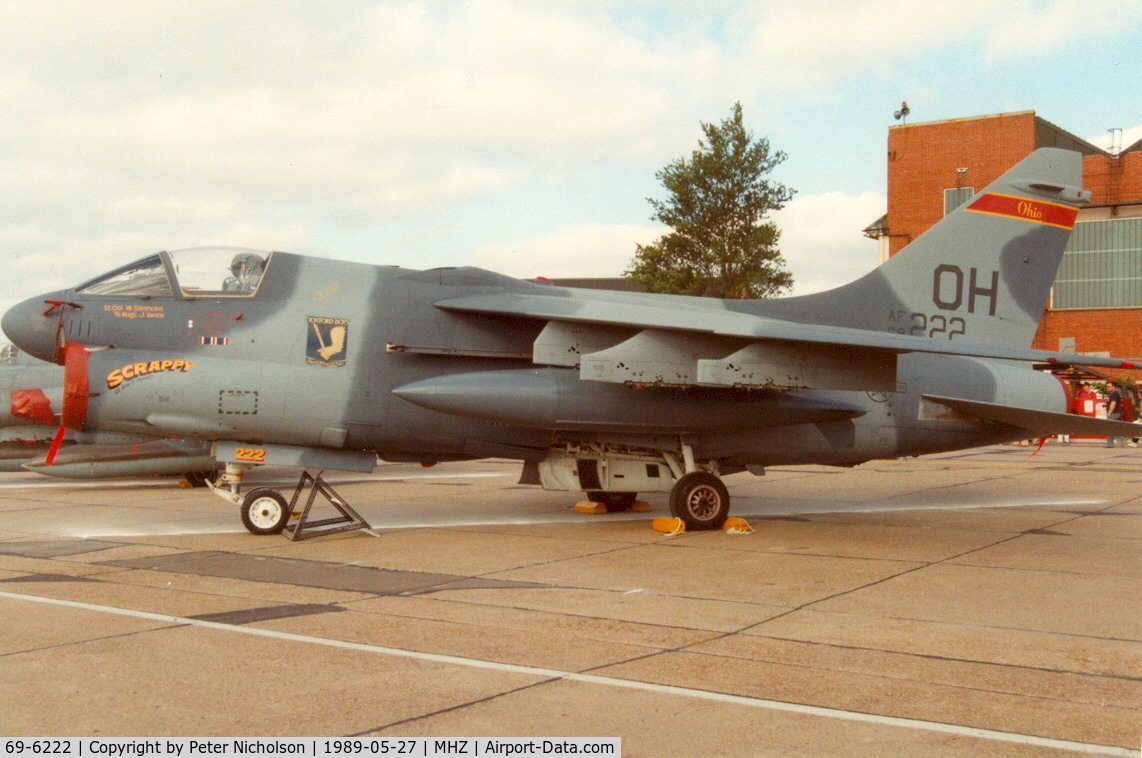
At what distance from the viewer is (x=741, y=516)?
13547 millimetres

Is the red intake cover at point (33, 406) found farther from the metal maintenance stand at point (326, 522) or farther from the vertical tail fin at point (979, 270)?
the vertical tail fin at point (979, 270)

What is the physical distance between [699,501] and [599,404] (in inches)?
66.3

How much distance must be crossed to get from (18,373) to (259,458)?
9.20 metres

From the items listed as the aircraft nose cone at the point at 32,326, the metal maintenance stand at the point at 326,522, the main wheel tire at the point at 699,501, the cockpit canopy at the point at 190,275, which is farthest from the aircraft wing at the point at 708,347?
the aircraft nose cone at the point at 32,326

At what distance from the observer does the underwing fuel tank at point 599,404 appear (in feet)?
35.6

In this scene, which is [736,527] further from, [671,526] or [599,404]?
[599,404]

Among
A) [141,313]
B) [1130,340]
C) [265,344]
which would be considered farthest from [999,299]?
[1130,340]

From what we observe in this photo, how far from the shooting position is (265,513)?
11.3 metres

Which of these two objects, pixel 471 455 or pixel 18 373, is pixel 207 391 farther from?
pixel 18 373

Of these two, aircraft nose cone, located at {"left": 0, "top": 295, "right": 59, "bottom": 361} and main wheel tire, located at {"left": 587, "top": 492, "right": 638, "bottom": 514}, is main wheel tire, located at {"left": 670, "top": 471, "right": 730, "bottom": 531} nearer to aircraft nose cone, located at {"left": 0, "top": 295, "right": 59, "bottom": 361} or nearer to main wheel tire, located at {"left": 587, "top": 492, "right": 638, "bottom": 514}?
main wheel tire, located at {"left": 587, "top": 492, "right": 638, "bottom": 514}

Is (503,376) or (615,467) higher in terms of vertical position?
(503,376)

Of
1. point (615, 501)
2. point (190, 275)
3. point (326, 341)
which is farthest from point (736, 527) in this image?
point (190, 275)

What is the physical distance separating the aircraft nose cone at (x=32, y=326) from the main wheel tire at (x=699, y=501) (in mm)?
7089

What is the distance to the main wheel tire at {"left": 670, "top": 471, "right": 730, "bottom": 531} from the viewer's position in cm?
1173
